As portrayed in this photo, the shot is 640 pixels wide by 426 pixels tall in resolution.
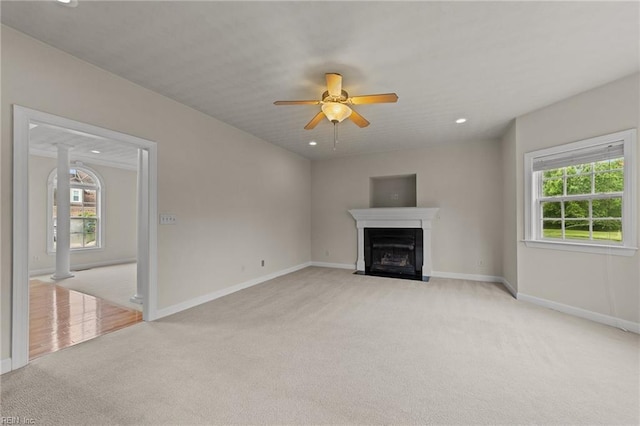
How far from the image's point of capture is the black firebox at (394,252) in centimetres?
545

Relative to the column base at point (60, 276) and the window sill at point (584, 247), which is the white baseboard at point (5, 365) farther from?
the window sill at point (584, 247)

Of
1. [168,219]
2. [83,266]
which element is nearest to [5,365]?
[168,219]

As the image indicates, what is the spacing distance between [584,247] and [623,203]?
1.99 feet

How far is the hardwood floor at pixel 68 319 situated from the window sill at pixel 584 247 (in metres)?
5.29

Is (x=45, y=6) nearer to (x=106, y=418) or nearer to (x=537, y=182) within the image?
(x=106, y=418)

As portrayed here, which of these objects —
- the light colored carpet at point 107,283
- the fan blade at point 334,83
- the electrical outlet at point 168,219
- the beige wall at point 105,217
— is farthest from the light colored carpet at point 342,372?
the beige wall at point 105,217

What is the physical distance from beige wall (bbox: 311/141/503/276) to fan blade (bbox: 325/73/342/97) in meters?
3.42

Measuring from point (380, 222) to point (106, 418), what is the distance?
16.5ft

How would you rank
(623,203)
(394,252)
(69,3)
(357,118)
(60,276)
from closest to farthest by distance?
(69,3) < (623,203) < (357,118) < (60,276) < (394,252)

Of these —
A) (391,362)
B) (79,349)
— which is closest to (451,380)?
(391,362)

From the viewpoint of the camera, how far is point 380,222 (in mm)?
5758

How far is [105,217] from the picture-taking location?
6.77 metres

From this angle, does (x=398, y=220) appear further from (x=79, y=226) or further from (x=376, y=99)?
(x=79, y=226)

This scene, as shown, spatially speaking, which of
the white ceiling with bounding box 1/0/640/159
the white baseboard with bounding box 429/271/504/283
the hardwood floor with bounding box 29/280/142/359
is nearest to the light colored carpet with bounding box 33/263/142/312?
the hardwood floor with bounding box 29/280/142/359
